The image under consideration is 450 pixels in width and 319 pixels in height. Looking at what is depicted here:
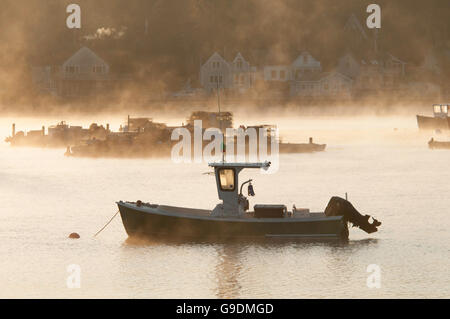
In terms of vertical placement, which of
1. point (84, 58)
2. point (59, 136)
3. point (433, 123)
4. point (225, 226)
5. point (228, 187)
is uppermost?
point (84, 58)

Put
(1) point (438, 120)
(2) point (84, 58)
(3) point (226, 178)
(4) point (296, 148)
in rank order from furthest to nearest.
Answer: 1. (2) point (84, 58)
2. (1) point (438, 120)
3. (4) point (296, 148)
4. (3) point (226, 178)

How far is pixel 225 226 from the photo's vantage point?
168 ft

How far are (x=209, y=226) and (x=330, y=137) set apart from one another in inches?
4944

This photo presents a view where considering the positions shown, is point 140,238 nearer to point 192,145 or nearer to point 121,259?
point 121,259

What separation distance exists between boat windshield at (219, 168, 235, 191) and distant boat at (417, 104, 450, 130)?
4593 inches

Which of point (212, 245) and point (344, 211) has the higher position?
point (344, 211)

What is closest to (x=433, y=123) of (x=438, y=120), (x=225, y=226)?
(x=438, y=120)

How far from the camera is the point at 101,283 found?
46531mm

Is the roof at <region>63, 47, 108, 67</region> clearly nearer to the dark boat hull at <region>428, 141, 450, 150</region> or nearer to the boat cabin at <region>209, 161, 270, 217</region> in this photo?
the dark boat hull at <region>428, 141, 450, 150</region>

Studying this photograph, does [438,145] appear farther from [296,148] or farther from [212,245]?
[212,245]

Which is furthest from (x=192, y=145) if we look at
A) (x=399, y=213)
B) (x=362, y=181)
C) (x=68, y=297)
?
(x=68, y=297)

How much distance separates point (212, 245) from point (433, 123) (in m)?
125
